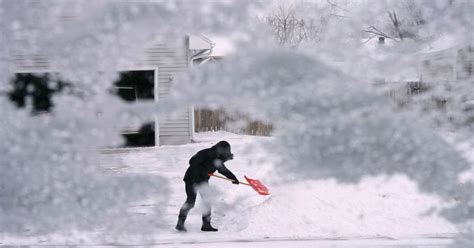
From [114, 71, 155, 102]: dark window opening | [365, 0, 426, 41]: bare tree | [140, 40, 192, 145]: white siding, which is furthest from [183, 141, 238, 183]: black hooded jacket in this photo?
[365, 0, 426, 41]: bare tree

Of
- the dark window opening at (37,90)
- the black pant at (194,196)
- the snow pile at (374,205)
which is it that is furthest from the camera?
the black pant at (194,196)

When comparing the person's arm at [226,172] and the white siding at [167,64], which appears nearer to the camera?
the white siding at [167,64]

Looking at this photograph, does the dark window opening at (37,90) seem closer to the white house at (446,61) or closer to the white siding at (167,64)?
the white siding at (167,64)

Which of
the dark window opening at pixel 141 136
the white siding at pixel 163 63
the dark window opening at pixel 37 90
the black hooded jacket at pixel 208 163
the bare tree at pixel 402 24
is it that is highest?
the bare tree at pixel 402 24

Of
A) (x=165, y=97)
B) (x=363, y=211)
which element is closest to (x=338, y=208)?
(x=363, y=211)

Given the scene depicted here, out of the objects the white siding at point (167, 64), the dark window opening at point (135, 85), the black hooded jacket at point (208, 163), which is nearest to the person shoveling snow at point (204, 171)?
the black hooded jacket at point (208, 163)

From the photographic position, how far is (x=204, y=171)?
1.96 m

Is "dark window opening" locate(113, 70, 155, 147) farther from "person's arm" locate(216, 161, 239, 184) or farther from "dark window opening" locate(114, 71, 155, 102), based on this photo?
"person's arm" locate(216, 161, 239, 184)

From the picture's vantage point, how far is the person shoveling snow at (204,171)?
1.83 meters

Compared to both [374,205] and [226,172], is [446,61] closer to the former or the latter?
[374,205]

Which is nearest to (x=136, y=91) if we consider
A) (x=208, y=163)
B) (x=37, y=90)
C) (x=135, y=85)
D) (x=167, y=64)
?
(x=135, y=85)

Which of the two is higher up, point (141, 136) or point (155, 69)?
point (155, 69)

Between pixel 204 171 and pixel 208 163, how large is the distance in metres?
0.18

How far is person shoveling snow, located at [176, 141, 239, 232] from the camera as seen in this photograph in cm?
183
